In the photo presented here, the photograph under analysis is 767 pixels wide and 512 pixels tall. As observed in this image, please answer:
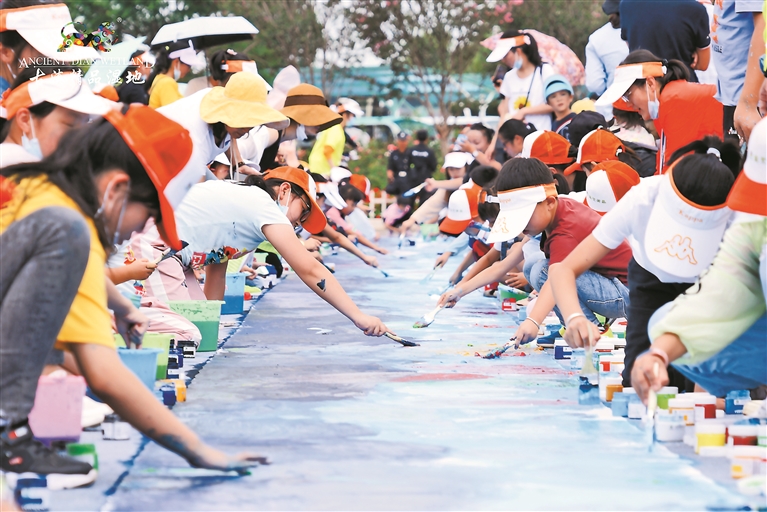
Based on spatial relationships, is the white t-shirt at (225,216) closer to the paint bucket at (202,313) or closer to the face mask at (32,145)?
the paint bucket at (202,313)

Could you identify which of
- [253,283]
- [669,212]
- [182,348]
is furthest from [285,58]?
[669,212]

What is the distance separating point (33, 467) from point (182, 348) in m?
2.04

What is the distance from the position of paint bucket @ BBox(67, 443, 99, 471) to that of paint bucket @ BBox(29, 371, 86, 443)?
0.04 metres

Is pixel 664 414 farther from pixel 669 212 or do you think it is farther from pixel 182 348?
pixel 182 348

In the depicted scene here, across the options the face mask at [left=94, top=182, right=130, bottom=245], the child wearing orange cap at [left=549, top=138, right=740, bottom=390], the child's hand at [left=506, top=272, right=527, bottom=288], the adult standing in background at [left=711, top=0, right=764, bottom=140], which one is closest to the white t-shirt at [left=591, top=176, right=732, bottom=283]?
the child wearing orange cap at [left=549, top=138, right=740, bottom=390]

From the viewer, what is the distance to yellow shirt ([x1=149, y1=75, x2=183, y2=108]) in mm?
6586

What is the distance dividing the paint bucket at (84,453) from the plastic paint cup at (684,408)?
173 centimetres

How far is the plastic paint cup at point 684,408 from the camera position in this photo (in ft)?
11.2

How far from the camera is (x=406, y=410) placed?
3.79 meters

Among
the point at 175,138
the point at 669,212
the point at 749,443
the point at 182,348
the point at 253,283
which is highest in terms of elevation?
the point at 175,138

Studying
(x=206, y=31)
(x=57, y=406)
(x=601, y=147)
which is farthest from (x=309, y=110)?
(x=57, y=406)

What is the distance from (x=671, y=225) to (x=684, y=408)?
1.88 ft

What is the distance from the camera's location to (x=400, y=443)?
330cm

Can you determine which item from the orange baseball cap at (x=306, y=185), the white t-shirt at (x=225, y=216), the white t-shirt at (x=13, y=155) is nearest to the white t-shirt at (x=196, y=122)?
the white t-shirt at (x=225, y=216)
